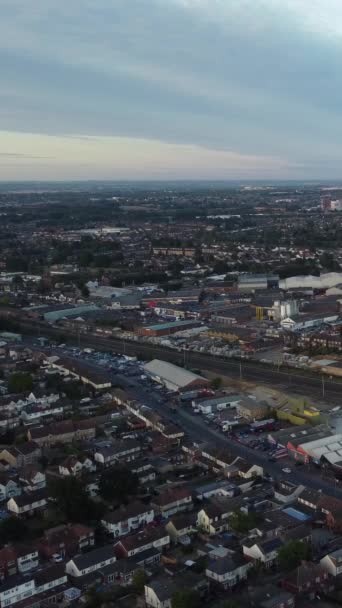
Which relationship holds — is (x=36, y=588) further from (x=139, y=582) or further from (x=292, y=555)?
(x=292, y=555)

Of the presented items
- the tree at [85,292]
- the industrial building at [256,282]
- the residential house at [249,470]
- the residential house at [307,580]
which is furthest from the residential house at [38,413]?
the industrial building at [256,282]

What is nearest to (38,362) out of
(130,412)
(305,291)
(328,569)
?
(130,412)

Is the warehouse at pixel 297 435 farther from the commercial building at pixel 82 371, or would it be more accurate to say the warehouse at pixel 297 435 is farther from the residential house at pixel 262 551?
the commercial building at pixel 82 371

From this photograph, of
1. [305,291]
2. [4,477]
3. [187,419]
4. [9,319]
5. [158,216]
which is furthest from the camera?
[158,216]

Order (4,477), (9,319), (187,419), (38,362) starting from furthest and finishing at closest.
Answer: (9,319)
(38,362)
(187,419)
(4,477)

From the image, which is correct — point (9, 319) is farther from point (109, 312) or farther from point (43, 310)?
point (109, 312)

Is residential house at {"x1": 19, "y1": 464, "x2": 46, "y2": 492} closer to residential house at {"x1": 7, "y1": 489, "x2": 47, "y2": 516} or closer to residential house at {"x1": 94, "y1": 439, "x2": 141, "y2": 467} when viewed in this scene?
residential house at {"x1": 7, "y1": 489, "x2": 47, "y2": 516}

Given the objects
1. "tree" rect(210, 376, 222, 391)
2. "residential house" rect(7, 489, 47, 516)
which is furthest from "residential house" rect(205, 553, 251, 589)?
"tree" rect(210, 376, 222, 391)
